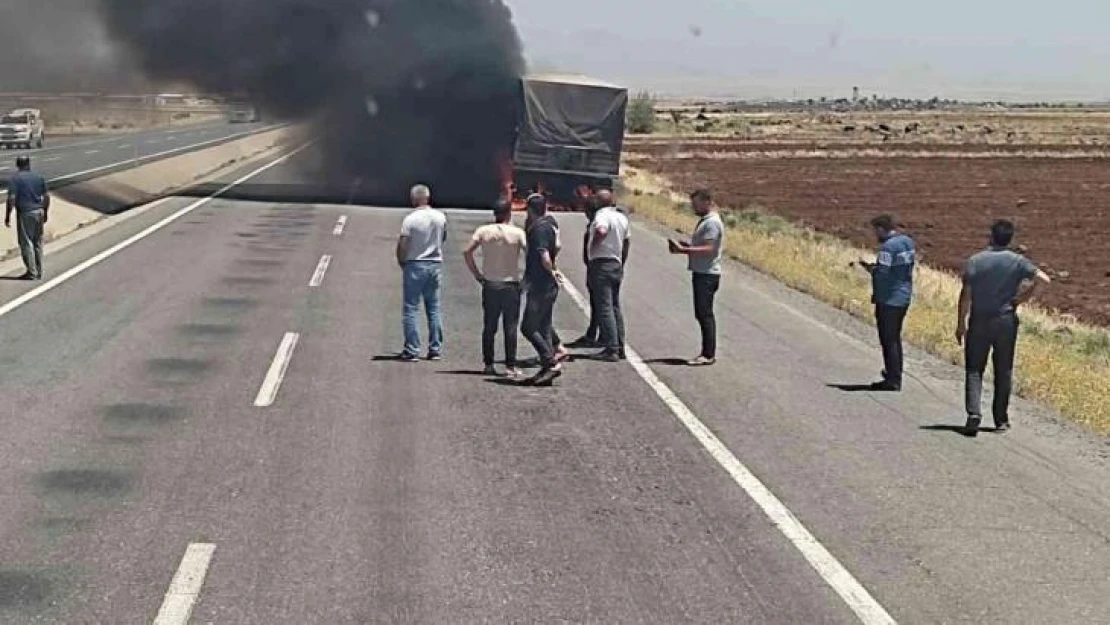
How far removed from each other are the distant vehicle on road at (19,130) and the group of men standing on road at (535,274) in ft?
170

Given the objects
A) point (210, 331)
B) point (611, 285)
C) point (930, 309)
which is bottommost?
point (930, 309)

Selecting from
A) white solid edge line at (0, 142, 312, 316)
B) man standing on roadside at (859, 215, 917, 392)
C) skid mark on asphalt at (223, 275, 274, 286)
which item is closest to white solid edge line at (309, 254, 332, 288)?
skid mark on asphalt at (223, 275, 274, 286)

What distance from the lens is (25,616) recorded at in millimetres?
6230

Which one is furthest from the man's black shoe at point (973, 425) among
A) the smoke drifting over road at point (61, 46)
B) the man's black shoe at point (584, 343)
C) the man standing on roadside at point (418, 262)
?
the smoke drifting over road at point (61, 46)

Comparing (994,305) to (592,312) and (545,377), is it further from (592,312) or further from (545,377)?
(592,312)

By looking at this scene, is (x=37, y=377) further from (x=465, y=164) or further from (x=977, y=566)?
(x=465, y=164)

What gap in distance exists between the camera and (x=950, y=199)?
48.8m

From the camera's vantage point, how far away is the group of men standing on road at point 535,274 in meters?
12.6

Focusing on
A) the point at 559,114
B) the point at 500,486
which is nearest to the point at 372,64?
the point at 559,114

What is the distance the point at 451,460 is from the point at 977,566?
11.6ft

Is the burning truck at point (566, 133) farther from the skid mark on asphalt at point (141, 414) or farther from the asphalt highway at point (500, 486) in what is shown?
the skid mark on asphalt at point (141, 414)

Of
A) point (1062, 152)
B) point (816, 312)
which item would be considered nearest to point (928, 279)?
point (816, 312)

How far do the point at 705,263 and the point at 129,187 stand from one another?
28.9 meters

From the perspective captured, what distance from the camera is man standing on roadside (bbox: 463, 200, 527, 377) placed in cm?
1255
